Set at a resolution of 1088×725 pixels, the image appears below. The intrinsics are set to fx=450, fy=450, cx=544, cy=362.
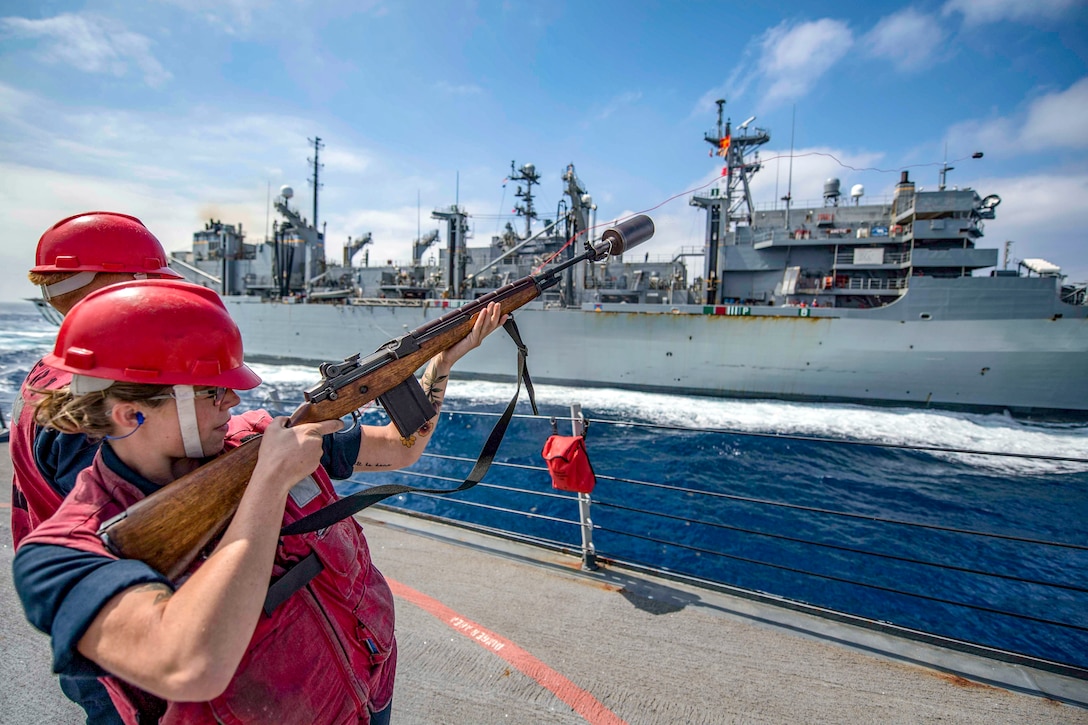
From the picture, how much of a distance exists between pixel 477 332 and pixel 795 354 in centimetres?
1745

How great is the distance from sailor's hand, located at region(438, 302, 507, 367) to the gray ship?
9.96 metres

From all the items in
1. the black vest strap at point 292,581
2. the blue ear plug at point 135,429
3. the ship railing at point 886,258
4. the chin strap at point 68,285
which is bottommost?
the black vest strap at point 292,581

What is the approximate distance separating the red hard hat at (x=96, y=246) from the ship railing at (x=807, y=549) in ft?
6.87

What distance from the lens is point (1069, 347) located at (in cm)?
1438

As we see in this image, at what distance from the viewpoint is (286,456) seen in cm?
100

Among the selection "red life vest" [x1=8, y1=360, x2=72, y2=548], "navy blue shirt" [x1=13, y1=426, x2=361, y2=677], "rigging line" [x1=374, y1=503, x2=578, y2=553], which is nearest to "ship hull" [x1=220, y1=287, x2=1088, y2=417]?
"rigging line" [x1=374, y1=503, x2=578, y2=553]

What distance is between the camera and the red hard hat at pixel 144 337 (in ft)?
3.05

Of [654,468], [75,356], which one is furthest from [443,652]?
[654,468]

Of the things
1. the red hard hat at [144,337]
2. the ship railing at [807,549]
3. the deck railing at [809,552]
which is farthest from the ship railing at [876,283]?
the red hard hat at [144,337]

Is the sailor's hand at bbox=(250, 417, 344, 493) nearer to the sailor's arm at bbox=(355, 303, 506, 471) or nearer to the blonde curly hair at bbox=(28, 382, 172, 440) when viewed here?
the blonde curly hair at bbox=(28, 382, 172, 440)

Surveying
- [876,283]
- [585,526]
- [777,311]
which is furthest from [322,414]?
[876,283]

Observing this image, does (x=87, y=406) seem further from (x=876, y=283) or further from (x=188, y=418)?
(x=876, y=283)

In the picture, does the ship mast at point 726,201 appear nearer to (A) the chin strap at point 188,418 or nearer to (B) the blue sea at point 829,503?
(B) the blue sea at point 829,503

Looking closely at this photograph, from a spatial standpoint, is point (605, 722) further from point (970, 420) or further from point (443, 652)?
point (970, 420)
